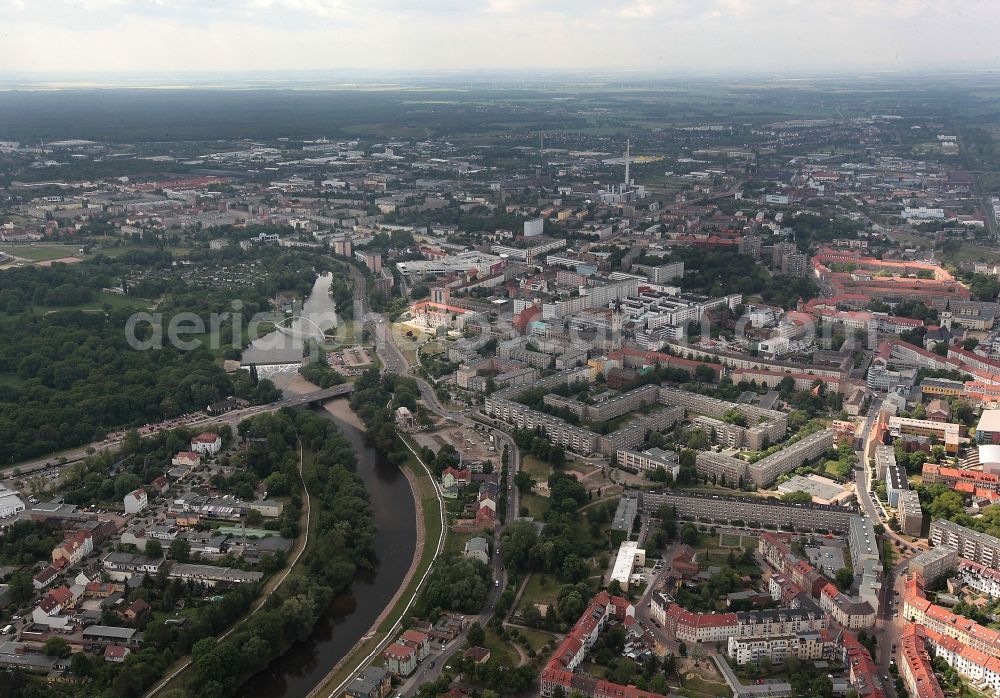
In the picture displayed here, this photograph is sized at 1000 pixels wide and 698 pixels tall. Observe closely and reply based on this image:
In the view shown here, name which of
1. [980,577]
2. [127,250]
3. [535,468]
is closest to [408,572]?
[535,468]

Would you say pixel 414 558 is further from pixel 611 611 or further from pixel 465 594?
pixel 611 611

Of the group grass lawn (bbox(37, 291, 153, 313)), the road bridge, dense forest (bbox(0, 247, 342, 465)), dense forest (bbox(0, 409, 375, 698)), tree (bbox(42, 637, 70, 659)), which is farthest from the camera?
grass lawn (bbox(37, 291, 153, 313))

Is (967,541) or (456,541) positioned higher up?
(967,541)

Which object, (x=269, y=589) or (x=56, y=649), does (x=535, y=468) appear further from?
(x=56, y=649)

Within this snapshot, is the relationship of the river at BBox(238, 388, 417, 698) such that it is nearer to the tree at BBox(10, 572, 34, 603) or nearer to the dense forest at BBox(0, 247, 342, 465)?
the tree at BBox(10, 572, 34, 603)

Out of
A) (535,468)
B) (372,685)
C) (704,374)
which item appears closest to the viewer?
(372,685)

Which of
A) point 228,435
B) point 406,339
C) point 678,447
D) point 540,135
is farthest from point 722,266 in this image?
point 540,135

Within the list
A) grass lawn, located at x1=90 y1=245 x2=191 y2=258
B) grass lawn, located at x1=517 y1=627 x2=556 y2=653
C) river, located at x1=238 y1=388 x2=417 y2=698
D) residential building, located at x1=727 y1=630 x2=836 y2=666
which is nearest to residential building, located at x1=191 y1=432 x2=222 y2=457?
river, located at x1=238 y1=388 x2=417 y2=698

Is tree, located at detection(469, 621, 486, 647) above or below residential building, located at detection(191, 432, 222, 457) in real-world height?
above

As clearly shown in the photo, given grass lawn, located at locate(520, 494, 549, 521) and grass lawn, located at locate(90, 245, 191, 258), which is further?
grass lawn, located at locate(90, 245, 191, 258)

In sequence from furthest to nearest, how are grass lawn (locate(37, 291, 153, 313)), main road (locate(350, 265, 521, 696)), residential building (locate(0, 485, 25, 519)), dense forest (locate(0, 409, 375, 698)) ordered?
grass lawn (locate(37, 291, 153, 313)) → residential building (locate(0, 485, 25, 519)) → main road (locate(350, 265, 521, 696)) → dense forest (locate(0, 409, 375, 698))
